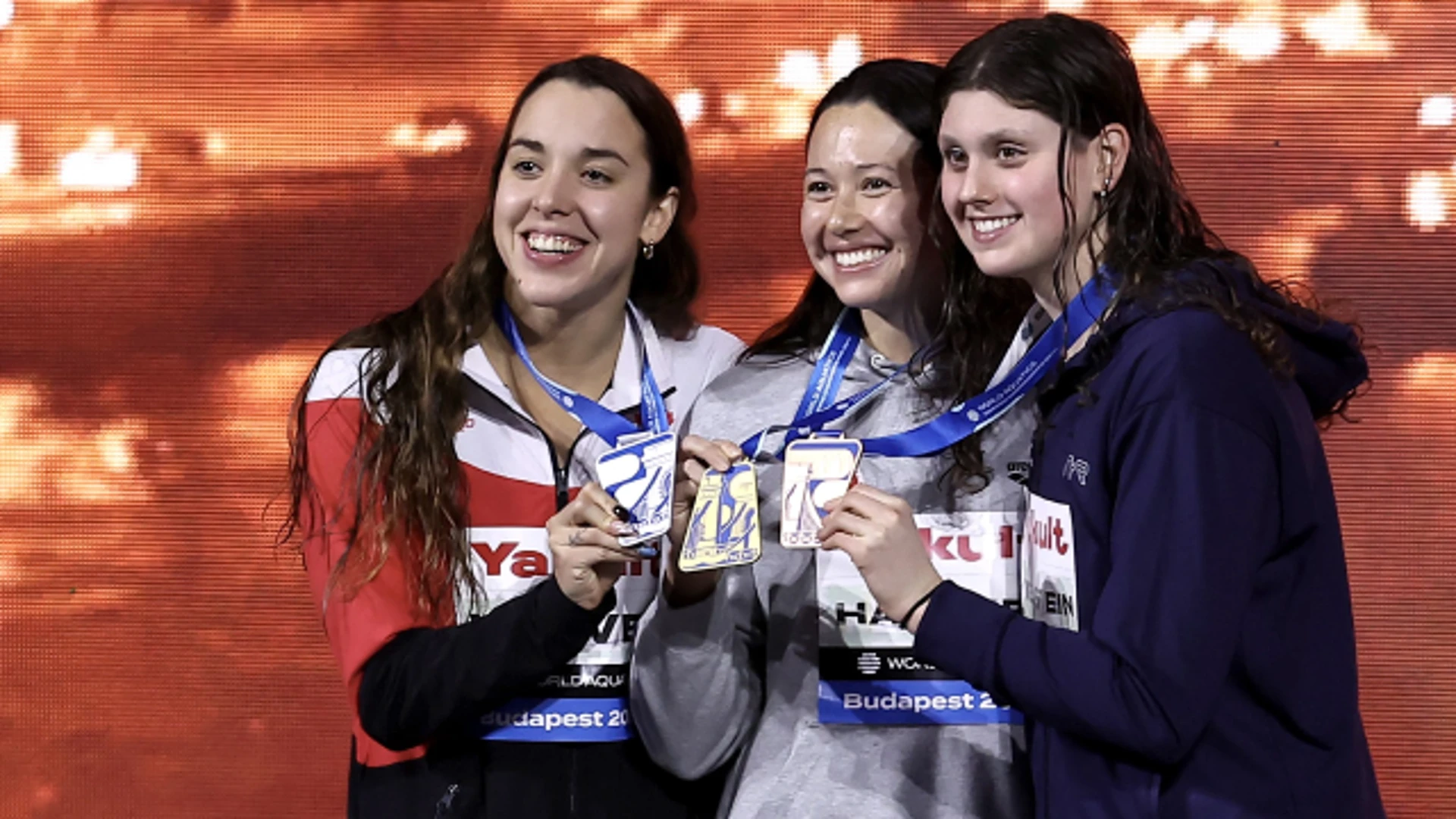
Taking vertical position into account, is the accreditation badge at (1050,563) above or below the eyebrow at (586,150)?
below

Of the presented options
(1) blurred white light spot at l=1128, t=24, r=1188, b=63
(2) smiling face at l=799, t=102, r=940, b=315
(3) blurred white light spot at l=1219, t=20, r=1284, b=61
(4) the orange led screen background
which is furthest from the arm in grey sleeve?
(3) blurred white light spot at l=1219, t=20, r=1284, b=61

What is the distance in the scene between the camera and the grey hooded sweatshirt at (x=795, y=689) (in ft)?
5.75

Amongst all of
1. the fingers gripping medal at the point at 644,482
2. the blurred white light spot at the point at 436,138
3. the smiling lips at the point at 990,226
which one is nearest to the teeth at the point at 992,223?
the smiling lips at the point at 990,226

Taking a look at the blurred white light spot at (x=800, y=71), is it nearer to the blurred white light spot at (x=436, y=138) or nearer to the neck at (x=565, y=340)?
the blurred white light spot at (x=436, y=138)

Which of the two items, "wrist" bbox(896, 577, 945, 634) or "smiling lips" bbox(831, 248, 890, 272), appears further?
"smiling lips" bbox(831, 248, 890, 272)

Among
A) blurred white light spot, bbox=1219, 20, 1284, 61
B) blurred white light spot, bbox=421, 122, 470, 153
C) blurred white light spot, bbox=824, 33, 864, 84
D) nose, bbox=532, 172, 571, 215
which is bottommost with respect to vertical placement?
nose, bbox=532, 172, 571, 215

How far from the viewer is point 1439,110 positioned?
116 inches

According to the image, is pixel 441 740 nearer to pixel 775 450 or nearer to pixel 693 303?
pixel 775 450

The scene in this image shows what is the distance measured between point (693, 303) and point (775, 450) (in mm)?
423

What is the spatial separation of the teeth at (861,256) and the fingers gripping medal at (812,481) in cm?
35

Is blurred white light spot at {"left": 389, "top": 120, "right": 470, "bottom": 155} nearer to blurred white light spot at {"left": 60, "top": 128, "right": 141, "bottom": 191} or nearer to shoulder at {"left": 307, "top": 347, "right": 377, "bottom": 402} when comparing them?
blurred white light spot at {"left": 60, "top": 128, "right": 141, "bottom": 191}

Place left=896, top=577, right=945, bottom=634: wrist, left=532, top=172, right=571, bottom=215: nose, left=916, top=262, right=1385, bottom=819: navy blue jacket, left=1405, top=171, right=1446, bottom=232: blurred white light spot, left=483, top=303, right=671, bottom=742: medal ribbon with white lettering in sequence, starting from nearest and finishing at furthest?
left=916, top=262, right=1385, bottom=819: navy blue jacket, left=896, top=577, right=945, bottom=634: wrist, left=483, top=303, right=671, bottom=742: medal ribbon with white lettering, left=532, top=172, right=571, bottom=215: nose, left=1405, top=171, right=1446, bottom=232: blurred white light spot

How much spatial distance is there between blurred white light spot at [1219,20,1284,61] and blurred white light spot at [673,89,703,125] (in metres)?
1.10

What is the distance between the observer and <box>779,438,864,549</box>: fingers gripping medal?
162 centimetres
